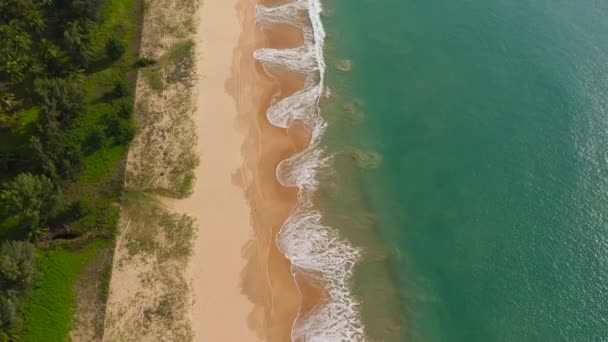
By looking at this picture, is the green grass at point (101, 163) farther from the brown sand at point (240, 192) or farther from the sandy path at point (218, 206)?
the sandy path at point (218, 206)

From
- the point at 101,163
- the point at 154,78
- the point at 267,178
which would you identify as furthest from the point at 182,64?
the point at 267,178

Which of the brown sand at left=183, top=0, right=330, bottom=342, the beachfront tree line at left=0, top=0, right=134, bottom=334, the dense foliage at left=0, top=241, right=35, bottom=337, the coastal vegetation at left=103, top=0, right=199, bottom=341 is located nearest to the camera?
the dense foliage at left=0, top=241, right=35, bottom=337

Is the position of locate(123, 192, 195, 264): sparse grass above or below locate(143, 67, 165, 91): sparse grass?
below

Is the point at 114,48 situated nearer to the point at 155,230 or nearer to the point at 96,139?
the point at 96,139

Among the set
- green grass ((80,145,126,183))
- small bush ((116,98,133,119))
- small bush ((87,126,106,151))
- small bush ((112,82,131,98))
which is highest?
small bush ((112,82,131,98))

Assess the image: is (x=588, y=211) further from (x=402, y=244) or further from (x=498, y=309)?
(x=402, y=244)

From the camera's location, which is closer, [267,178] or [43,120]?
[43,120]

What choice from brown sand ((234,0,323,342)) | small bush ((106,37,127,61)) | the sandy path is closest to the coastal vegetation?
the sandy path

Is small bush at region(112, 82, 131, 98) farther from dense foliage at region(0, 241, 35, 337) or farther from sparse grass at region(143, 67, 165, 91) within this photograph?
dense foliage at region(0, 241, 35, 337)
